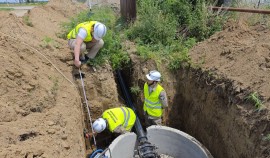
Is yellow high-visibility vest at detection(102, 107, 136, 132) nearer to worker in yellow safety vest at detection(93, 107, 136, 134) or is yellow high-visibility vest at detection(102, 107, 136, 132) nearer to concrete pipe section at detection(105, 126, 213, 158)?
worker in yellow safety vest at detection(93, 107, 136, 134)

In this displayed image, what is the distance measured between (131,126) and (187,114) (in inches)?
59.7

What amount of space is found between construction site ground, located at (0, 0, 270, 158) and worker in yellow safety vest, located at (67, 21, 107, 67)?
32cm

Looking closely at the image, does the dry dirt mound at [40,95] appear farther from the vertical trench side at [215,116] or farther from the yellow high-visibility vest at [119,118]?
the vertical trench side at [215,116]

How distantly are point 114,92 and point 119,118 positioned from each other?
3.38 feet

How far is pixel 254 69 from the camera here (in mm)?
4645

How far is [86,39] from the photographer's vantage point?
5.45 m

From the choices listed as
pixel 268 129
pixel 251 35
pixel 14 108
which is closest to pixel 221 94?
pixel 268 129

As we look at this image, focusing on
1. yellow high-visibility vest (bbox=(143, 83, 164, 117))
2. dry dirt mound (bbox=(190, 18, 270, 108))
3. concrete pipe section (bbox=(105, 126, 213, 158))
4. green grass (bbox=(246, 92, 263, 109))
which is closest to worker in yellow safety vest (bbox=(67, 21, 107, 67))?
yellow high-visibility vest (bbox=(143, 83, 164, 117))

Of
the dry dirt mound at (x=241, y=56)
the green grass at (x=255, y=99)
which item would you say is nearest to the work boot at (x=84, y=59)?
the dry dirt mound at (x=241, y=56)

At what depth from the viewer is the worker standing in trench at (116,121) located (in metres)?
4.82

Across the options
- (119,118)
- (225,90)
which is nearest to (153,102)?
(119,118)

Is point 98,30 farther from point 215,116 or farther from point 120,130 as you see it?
point 215,116

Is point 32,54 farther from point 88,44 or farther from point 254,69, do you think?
point 254,69

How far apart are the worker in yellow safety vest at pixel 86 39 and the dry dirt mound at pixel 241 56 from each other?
2.30 m
